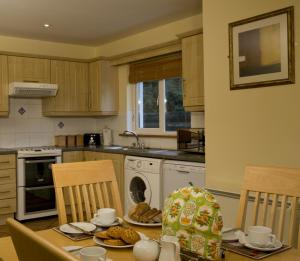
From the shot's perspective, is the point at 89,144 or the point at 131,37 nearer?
the point at 131,37

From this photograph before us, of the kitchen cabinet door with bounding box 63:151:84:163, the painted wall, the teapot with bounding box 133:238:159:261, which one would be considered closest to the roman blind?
the painted wall

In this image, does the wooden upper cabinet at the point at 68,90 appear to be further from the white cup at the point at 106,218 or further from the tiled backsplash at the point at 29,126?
the white cup at the point at 106,218

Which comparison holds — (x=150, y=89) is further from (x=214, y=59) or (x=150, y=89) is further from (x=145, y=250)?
(x=145, y=250)

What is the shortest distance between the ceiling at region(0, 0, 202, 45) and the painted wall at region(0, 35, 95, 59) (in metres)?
0.13

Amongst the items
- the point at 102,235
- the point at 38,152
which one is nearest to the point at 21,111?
the point at 38,152

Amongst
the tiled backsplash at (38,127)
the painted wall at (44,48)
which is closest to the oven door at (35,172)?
the tiled backsplash at (38,127)

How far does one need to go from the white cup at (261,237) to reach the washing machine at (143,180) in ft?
7.84

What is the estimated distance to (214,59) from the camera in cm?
284

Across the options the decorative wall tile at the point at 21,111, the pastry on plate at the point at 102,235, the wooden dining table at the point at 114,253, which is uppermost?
the decorative wall tile at the point at 21,111

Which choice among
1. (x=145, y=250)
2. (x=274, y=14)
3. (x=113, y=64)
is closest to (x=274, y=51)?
(x=274, y=14)

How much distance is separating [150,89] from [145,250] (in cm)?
394

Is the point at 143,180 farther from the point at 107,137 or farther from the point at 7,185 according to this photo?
the point at 7,185

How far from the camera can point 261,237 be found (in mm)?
1357

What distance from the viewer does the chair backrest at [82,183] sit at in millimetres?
1851
